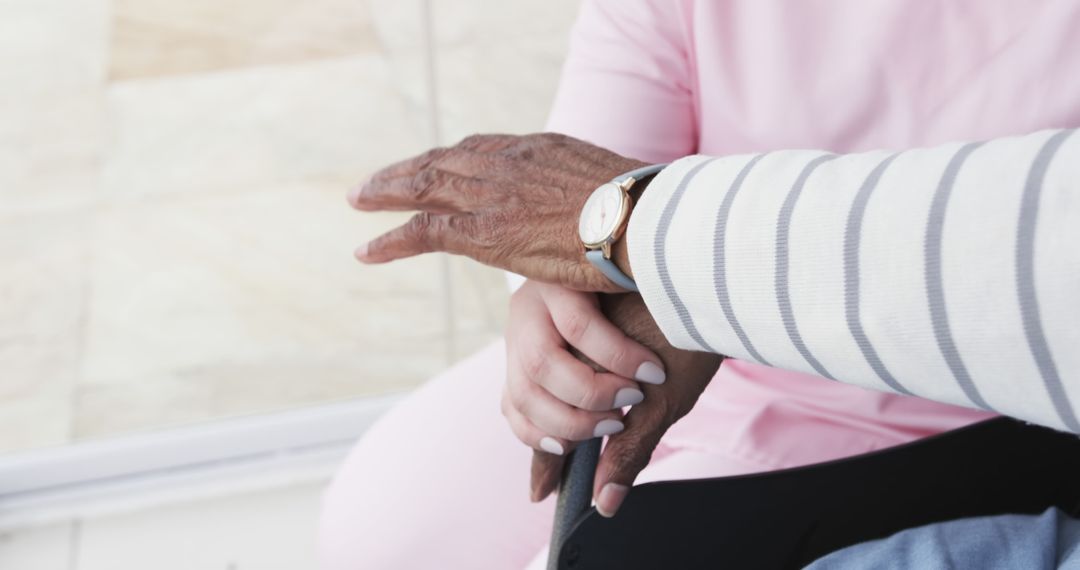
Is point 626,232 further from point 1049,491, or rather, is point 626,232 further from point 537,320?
point 1049,491

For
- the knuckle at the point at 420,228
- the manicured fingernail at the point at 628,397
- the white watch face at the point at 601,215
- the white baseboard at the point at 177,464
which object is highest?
the white watch face at the point at 601,215

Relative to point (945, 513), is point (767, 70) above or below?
above

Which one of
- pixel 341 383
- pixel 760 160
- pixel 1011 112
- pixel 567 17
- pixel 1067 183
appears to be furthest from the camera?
pixel 567 17

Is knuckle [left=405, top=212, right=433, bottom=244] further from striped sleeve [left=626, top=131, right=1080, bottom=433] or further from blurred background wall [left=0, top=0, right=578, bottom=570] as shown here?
blurred background wall [left=0, top=0, right=578, bottom=570]

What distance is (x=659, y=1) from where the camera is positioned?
82 cm

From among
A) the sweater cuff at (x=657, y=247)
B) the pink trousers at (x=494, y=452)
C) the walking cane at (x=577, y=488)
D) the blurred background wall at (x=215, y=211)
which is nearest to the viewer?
the sweater cuff at (x=657, y=247)

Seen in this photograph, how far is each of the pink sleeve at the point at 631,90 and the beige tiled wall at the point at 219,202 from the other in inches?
28.5

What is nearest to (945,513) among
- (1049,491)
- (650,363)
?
(1049,491)

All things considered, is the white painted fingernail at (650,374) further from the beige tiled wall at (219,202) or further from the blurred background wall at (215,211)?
the beige tiled wall at (219,202)

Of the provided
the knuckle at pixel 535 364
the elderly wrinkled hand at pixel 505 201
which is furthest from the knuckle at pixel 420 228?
the knuckle at pixel 535 364

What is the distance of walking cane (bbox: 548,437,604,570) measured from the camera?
71 centimetres

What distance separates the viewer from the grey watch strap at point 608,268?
0.65 meters

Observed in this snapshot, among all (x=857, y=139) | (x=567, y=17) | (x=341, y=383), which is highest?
(x=857, y=139)

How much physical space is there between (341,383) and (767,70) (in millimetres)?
958
